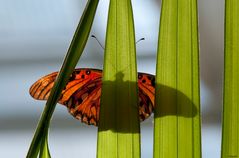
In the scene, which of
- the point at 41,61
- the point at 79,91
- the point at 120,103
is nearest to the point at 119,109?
the point at 120,103

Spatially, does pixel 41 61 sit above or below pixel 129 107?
above

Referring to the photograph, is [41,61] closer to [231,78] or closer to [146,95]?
[146,95]

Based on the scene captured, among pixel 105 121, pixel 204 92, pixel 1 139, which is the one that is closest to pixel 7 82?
pixel 1 139

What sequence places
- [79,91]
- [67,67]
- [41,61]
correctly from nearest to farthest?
[67,67]
[79,91]
[41,61]

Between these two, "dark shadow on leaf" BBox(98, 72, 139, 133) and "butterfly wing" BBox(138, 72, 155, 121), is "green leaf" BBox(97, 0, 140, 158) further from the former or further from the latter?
"butterfly wing" BBox(138, 72, 155, 121)

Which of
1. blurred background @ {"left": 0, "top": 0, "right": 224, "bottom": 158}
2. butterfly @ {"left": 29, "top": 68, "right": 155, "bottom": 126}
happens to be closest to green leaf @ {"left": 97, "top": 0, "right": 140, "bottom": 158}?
butterfly @ {"left": 29, "top": 68, "right": 155, "bottom": 126}

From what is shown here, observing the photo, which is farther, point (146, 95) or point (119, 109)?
point (146, 95)

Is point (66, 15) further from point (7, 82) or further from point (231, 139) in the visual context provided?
point (231, 139)

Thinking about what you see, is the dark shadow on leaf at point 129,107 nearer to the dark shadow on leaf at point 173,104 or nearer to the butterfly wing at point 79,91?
the dark shadow on leaf at point 173,104
